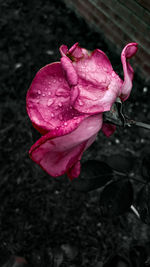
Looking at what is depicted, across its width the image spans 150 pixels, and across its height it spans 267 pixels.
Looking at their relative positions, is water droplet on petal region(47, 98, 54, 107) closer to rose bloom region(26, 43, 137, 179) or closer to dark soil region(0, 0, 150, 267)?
rose bloom region(26, 43, 137, 179)

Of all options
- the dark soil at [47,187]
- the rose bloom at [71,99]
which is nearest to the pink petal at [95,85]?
the rose bloom at [71,99]

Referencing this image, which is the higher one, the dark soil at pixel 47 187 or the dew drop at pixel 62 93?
the dew drop at pixel 62 93

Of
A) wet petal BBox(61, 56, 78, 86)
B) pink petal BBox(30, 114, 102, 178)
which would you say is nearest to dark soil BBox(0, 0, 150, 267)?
pink petal BBox(30, 114, 102, 178)

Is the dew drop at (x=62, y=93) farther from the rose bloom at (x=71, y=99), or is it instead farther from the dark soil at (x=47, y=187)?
the dark soil at (x=47, y=187)

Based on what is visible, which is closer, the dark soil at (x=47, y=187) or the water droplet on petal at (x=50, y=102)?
the water droplet on petal at (x=50, y=102)

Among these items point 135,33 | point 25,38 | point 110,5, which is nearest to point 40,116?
point 135,33

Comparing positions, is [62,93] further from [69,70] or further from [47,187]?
[47,187]

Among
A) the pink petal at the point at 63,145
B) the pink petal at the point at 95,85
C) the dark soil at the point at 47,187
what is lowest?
the dark soil at the point at 47,187

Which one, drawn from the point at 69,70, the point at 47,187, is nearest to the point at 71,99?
the point at 69,70
